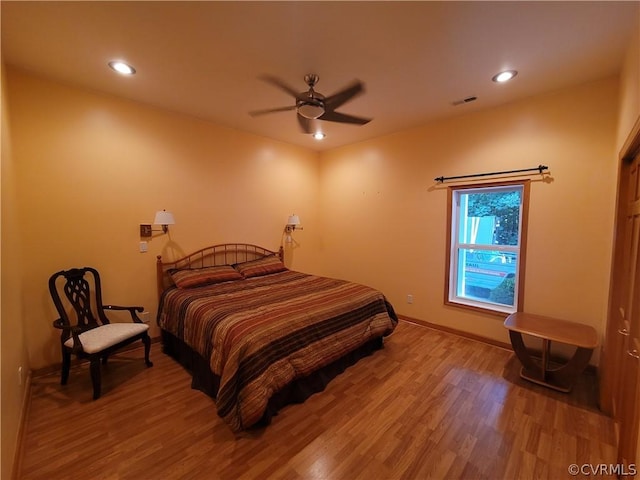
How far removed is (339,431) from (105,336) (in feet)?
6.94

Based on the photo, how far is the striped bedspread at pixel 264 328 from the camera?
1.97m

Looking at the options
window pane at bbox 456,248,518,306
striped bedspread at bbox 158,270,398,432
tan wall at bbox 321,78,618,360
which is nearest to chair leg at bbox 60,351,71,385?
striped bedspread at bbox 158,270,398,432

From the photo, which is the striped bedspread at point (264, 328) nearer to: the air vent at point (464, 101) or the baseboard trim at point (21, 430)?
the baseboard trim at point (21, 430)

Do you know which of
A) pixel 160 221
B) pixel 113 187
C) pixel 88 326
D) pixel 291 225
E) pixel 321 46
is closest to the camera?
pixel 321 46

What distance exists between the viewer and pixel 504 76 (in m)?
2.50

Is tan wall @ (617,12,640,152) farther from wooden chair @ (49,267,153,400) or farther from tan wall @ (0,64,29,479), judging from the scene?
wooden chair @ (49,267,153,400)

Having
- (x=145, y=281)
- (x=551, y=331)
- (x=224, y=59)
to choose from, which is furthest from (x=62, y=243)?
(x=551, y=331)

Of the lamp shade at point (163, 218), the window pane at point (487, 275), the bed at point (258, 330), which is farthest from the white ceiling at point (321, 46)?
the bed at point (258, 330)

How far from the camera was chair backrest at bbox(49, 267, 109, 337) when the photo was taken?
268cm

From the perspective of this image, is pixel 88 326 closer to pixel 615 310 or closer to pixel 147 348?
pixel 147 348

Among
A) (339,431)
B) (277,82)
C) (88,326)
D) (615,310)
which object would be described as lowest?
(339,431)

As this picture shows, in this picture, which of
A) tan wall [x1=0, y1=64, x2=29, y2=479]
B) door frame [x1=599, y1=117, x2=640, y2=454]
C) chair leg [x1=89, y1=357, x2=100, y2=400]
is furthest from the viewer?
chair leg [x1=89, y1=357, x2=100, y2=400]

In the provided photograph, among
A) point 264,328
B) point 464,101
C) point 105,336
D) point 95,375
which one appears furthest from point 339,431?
point 464,101

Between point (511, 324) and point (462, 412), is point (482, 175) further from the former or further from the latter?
point (462, 412)
